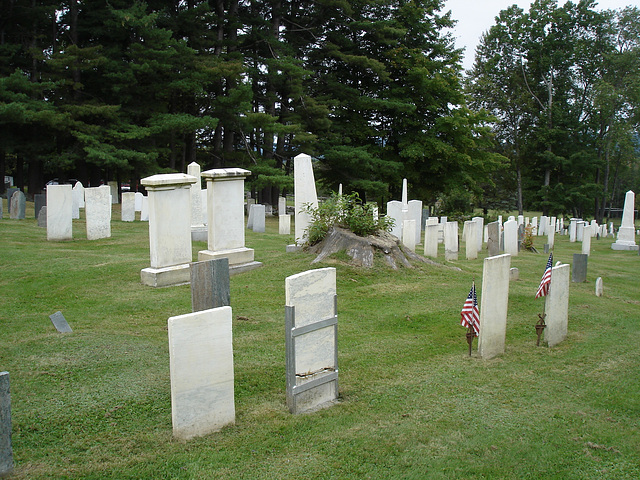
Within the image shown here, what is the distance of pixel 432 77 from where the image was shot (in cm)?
2942

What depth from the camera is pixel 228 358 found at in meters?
3.88

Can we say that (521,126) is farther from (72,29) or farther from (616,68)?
(72,29)

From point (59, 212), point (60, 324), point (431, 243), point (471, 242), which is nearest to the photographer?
point (60, 324)

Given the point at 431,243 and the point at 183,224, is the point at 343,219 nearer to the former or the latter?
the point at 183,224

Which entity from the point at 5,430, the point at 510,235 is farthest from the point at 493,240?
the point at 5,430

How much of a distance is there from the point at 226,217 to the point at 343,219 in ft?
7.58

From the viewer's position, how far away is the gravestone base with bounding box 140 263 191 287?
7.96m

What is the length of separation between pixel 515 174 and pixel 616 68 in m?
10.7

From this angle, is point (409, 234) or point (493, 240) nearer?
point (493, 240)

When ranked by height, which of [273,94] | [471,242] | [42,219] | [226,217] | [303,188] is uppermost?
[273,94]

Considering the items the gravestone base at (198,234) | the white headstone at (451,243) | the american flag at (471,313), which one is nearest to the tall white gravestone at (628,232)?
the white headstone at (451,243)

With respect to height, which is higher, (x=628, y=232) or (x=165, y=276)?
(x=165, y=276)

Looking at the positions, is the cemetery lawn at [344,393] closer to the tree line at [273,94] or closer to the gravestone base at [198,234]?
the gravestone base at [198,234]

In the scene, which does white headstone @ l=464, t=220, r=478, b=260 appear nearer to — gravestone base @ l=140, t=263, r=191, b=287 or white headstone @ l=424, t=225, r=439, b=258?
white headstone @ l=424, t=225, r=439, b=258
